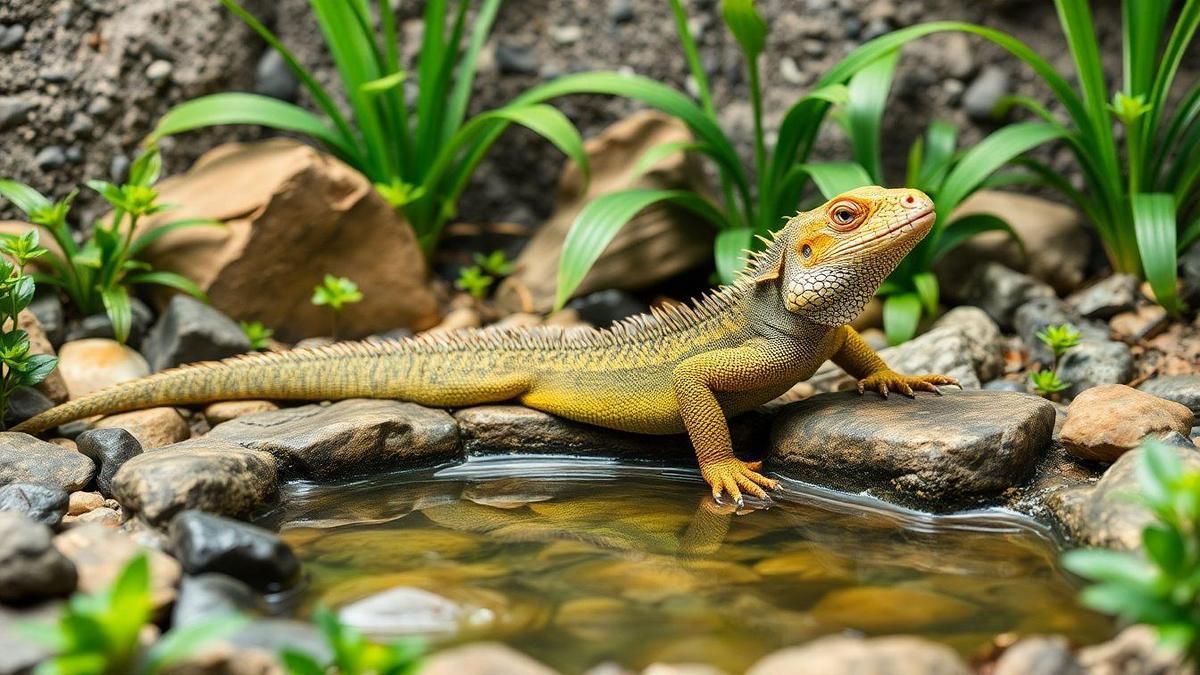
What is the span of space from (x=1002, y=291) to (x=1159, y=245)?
1.11 meters

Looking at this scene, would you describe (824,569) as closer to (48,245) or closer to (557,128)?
(557,128)

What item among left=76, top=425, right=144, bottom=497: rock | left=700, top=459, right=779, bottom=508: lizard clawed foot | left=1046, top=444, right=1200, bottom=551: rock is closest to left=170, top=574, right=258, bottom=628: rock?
left=76, top=425, right=144, bottom=497: rock

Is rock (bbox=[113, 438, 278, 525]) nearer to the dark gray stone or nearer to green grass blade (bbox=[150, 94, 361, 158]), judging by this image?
the dark gray stone

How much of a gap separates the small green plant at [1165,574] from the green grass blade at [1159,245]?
355 cm

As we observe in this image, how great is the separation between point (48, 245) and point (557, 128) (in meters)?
3.31

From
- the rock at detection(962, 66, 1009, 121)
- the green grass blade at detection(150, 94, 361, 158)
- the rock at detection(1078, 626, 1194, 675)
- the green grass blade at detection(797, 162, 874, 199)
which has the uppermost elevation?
the green grass blade at detection(150, 94, 361, 158)

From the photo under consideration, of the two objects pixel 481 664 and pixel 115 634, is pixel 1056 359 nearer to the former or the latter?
pixel 481 664

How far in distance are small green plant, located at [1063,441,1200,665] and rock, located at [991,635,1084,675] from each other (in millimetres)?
220

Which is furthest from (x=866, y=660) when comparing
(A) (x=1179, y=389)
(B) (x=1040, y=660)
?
(A) (x=1179, y=389)

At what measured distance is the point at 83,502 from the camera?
4562 mm

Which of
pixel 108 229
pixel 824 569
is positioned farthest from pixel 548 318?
pixel 824 569

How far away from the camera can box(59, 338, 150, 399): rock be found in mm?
Result: 5859

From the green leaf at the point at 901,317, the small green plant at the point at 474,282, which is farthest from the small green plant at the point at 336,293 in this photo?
the green leaf at the point at 901,317

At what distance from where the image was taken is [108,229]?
20.7 feet
